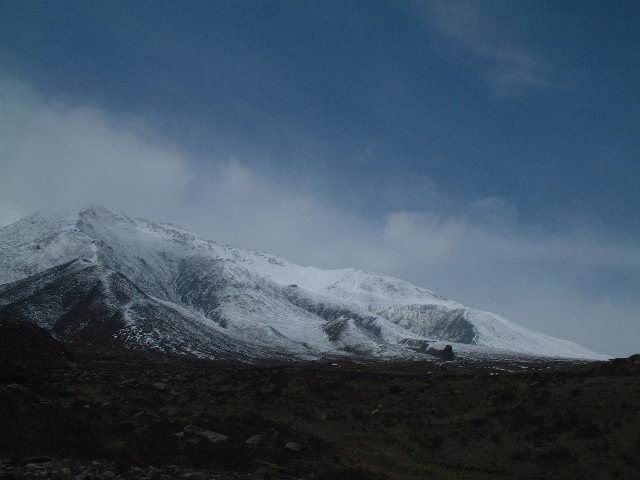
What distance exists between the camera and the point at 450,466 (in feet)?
82.2

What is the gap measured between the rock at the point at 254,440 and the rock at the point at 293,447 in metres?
1.57

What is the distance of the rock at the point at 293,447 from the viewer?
2436 cm

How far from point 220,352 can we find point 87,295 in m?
51.6

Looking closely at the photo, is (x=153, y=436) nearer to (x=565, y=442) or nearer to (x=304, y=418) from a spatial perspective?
(x=304, y=418)

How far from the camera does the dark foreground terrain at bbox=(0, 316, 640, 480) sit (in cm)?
1855

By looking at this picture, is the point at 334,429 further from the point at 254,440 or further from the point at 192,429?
the point at 192,429

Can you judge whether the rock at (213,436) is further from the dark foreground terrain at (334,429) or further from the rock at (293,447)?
the rock at (293,447)

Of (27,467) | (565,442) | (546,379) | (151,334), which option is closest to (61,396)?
(27,467)

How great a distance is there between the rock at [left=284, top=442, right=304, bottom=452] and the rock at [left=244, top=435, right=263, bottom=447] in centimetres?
157

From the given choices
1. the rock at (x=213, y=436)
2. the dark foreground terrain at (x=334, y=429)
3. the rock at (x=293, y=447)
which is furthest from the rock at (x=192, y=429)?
the rock at (x=293, y=447)

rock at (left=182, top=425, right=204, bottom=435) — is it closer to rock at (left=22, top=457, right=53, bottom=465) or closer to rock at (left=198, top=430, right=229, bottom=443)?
rock at (left=198, top=430, right=229, bottom=443)

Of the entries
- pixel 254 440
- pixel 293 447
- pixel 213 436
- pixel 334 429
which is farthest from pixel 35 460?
pixel 334 429

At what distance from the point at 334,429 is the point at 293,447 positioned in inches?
435

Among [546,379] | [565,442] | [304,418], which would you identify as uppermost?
[546,379]
